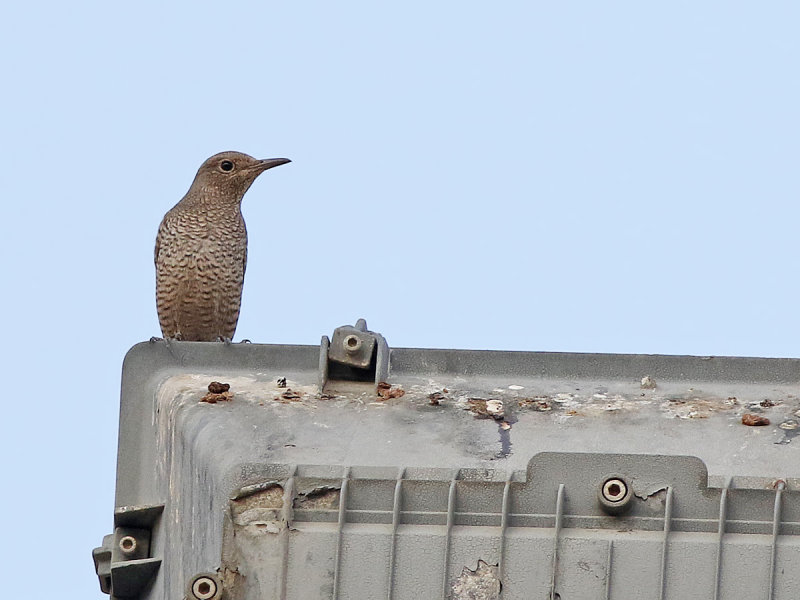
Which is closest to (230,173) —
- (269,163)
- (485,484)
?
(269,163)

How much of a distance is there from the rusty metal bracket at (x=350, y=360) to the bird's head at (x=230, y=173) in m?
4.06

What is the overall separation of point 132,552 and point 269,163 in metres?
4.34

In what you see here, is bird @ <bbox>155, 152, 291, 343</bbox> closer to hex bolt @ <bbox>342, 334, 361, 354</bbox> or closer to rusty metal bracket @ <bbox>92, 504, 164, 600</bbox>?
rusty metal bracket @ <bbox>92, 504, 164, 600</bbox>

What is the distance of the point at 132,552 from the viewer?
5336mm

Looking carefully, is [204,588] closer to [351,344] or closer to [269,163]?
[351,344]

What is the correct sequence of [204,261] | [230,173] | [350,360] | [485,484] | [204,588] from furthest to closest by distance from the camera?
[230,173] < [204,261] < [350,360] < [485,484] < [204,588]

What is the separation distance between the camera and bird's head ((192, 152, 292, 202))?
9.25 m

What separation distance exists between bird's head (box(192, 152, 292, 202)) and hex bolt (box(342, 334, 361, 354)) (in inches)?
161

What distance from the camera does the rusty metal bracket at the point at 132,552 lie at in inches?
207

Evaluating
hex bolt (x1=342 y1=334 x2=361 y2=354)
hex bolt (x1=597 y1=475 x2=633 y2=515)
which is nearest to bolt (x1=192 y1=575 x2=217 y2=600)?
hex bolt (x1=597 y1=475 x2=633 y2=515)

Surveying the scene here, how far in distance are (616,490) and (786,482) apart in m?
0.48

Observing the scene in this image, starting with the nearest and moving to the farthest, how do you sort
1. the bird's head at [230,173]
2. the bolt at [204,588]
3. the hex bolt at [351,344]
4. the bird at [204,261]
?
the bolt at [204,588] → the hex bolt at [351,344] → the bird at [204,261] → the bird's head at [230,173]

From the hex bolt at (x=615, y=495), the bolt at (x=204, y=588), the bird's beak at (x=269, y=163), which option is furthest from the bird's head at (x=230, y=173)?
the hex bolt at (x=615, y=495)

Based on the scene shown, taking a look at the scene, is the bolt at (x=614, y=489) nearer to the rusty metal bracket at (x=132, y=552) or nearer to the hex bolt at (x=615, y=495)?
the hex bolt at (x=615, y=495)
